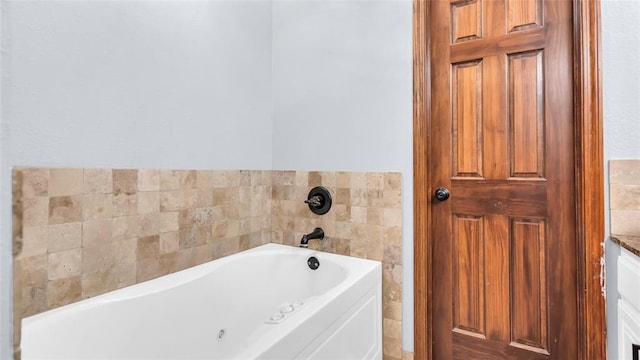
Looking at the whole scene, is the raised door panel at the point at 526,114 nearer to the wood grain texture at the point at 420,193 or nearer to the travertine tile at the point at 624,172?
the travertine tile at the point at 624,172

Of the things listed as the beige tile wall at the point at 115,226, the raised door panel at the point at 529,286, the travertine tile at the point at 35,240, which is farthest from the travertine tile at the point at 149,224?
the raised door panel at the point at 529,286

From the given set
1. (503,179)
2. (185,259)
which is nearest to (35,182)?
(185,259)

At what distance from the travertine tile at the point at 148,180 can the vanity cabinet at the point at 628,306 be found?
6.23 feet

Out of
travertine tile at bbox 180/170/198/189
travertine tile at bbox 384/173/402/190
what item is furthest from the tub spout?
travertine tile at bbox 180/170/198/189

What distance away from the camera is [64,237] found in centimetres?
118

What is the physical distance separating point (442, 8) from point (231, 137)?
4.40 feet

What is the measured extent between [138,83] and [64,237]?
687mm

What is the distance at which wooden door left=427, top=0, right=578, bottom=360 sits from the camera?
1451mm

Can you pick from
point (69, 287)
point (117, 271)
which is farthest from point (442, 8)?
point (69, 287)

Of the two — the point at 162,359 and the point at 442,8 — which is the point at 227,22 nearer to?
the point at 442,8

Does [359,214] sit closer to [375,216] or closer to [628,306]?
[375,216]

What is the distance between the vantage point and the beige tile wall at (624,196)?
50.4 inches

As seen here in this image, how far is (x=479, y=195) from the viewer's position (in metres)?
1.61

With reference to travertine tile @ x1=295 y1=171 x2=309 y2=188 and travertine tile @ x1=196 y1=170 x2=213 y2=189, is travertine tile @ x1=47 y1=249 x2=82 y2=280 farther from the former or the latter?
→ travertine tile @ x1=295 y1=171 x2=309 y2=188
